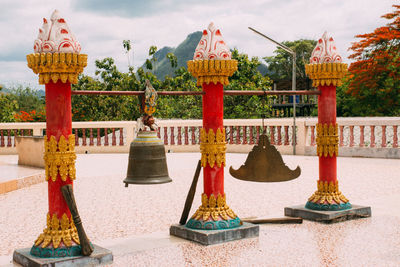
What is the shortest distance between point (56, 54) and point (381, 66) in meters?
21.0

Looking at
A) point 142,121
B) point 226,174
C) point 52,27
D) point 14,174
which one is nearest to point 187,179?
point 226,174

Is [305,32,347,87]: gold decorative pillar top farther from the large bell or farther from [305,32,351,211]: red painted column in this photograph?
the large bell

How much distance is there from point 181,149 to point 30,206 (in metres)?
10.1

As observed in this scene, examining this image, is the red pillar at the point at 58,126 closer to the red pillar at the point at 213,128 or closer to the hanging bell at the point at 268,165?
the red pillar at the point at 213,128

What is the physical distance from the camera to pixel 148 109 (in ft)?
17.9

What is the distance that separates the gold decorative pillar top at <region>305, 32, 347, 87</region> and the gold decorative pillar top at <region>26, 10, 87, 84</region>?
348 centimetres

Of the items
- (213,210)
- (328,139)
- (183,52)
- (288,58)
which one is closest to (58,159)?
(213,210)

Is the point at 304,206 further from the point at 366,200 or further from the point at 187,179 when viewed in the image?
the point at 187,179

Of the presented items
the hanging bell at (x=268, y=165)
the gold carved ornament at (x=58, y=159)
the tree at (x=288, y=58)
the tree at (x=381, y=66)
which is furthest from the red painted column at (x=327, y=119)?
the tree at (x=288, y=58)

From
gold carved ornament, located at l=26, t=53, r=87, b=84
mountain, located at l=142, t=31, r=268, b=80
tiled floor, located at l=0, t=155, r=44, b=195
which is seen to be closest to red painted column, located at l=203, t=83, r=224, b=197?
gold carved ornament, located at l=26, t=53, r=87, b=84

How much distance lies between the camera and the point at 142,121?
17.7 feet

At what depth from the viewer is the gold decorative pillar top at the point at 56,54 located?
4.92m

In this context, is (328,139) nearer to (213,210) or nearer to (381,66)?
(213,210)

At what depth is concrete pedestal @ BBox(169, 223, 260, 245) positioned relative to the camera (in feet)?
19.0
